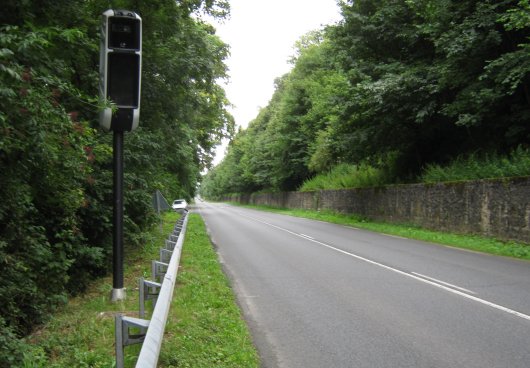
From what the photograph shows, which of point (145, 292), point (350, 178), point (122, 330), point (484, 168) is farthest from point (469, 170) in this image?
point (122, 330)

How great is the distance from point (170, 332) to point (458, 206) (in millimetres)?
15394

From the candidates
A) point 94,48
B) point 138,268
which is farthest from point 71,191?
point 138,268

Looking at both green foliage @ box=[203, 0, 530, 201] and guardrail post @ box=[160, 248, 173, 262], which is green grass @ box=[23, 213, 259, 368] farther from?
green foliage @ box=[203, 0, 530, 201]

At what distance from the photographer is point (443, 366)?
187 inches

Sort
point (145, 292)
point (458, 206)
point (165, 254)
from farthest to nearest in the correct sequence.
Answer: point (458, 206), point (165, 254), point (145, 292)

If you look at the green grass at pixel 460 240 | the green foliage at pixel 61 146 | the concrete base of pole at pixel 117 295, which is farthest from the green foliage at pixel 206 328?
the green grass at pixel 460 240

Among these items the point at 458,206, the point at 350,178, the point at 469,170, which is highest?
the point at 350,178

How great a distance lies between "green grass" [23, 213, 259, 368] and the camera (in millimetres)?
4719

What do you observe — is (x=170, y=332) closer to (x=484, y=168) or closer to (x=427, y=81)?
(x=484, y=168)

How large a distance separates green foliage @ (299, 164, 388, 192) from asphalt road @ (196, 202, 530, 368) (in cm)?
1521

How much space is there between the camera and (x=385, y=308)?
279 inches

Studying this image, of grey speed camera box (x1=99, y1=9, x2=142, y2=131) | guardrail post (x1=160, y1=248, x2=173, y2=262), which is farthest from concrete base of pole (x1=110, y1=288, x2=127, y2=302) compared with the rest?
grey speed camera box (x1=99, y1=9, x2=142, y2=131)

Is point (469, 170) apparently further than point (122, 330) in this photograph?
Yes

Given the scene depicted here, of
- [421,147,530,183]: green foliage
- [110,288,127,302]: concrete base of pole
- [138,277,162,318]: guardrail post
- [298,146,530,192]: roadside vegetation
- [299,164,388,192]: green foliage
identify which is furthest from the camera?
[299,164,388,192]: green foliage
